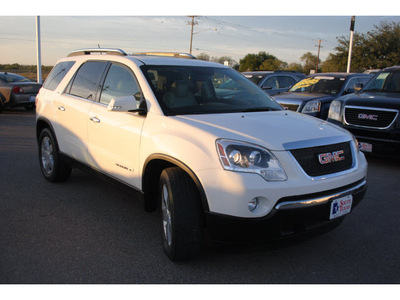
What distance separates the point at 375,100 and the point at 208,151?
531cm

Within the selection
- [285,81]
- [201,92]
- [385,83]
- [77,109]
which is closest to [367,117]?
[385,83]

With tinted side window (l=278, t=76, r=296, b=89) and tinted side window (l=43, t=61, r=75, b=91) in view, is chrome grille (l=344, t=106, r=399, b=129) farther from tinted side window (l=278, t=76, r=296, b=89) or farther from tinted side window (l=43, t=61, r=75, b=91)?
tinted side window (l=278, t=76, r=296, b=89)

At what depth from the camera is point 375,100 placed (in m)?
7.24

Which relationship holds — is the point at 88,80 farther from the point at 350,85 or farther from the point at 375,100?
the point at 350,85

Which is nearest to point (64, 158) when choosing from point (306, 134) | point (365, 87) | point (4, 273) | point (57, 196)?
point (57, 196)

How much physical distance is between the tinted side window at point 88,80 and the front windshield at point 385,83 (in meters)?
5.86

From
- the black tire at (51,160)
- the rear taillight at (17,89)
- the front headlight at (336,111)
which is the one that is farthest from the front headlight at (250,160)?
the rear taillight at (17,89)

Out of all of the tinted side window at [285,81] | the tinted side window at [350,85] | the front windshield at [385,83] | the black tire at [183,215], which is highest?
the front windshield at [385,83]

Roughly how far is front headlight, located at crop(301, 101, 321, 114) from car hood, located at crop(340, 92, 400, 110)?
123cm

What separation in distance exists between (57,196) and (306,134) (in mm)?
3362

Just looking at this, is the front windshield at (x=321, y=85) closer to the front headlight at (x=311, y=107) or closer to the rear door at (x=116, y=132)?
the front headlight at (x=311, y=107)

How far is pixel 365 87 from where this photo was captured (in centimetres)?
841

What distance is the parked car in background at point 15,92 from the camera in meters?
13.6

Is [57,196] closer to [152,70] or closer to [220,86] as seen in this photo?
[152,70]
